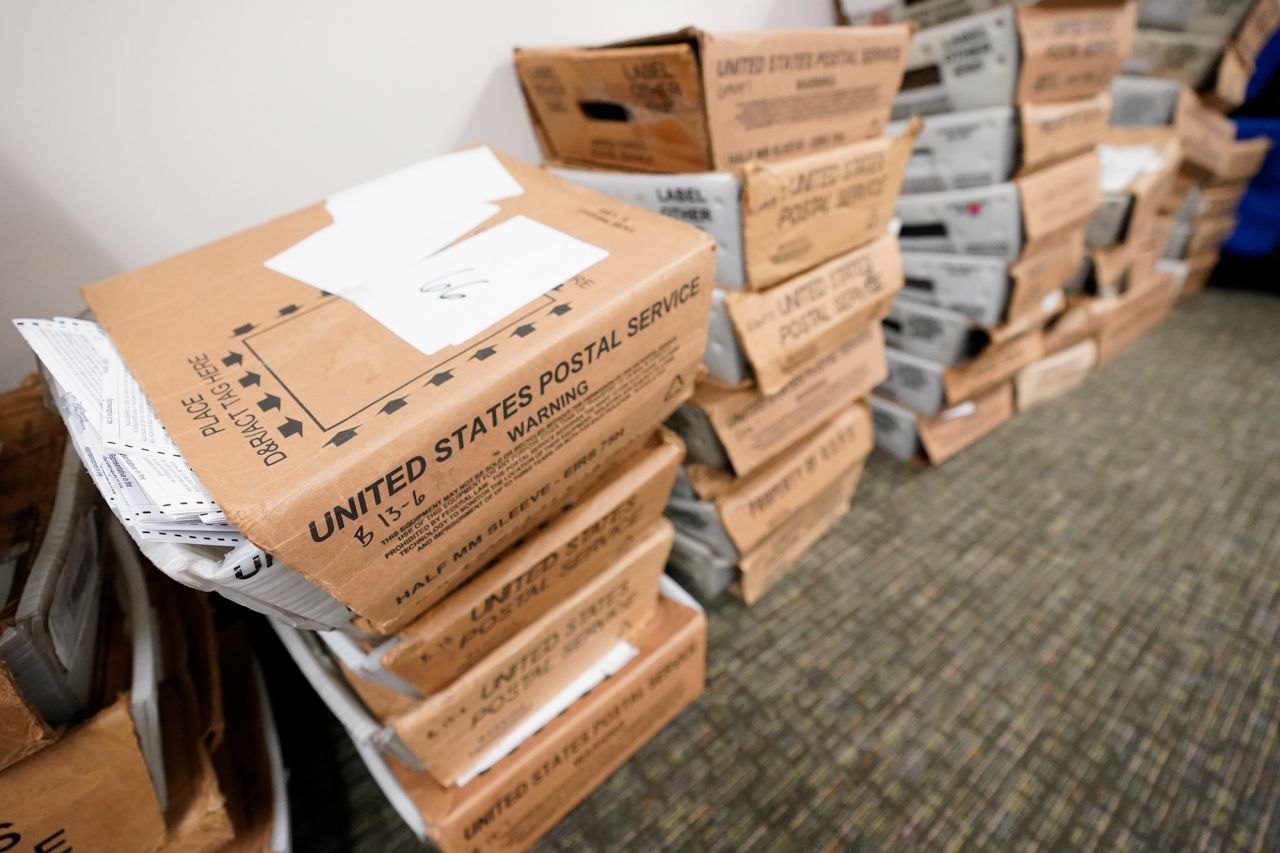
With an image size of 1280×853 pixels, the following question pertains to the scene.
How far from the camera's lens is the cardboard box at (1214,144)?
4.83 feet

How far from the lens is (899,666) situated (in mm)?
1019

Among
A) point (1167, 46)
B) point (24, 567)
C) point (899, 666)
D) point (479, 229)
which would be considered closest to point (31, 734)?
point (24, 567)

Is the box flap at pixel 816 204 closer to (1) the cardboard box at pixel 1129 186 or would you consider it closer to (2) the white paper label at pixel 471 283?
(2) the white paper label at pixel 471 283

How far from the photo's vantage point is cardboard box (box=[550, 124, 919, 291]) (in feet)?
2.43

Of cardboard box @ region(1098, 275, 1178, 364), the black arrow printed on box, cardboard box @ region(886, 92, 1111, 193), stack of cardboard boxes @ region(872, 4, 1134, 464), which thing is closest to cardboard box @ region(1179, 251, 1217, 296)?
cardboard box @ region(1098, 275, 1178, 364)

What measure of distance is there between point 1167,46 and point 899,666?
5.77 ft

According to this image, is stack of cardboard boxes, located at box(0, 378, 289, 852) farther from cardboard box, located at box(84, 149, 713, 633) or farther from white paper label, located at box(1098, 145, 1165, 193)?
white paper label, located at box(1098, 145, 1165, 193)

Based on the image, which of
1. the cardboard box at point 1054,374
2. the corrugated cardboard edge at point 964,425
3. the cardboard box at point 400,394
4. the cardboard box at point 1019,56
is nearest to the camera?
the cardboard box at point 400,394

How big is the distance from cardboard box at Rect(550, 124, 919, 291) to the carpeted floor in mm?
680

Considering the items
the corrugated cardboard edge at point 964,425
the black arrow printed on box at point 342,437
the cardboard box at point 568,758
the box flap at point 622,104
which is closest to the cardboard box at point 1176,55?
the corrugated cardboard edge at point 964,425

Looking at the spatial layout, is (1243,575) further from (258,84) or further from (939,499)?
(258,84)

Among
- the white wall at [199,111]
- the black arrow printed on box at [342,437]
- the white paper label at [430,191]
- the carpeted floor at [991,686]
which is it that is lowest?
the carpeted floor at [991,686]

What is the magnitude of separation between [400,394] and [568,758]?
62cm

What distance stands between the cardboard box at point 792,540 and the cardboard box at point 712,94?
67cm
